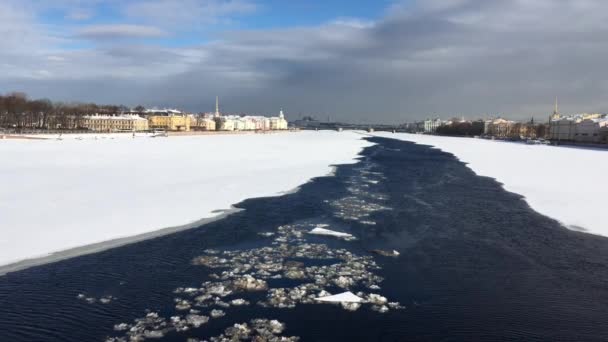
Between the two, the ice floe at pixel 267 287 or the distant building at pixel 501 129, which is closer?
the ice floe at pixel 267 287

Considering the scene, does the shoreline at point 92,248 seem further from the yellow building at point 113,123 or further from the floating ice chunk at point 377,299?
the yellow building at point 113,123

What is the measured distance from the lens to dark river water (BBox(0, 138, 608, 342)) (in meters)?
7.02

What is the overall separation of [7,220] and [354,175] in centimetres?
1793

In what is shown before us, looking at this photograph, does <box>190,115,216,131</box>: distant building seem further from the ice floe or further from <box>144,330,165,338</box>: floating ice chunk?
<box>144,330,165,338</box>: floating ice chunk


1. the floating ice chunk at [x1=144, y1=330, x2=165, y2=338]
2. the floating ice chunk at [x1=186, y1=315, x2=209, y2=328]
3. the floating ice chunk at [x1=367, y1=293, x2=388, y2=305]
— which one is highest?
the floating ice chunk at [x1=367, y1=293, x2=388, y2=305]

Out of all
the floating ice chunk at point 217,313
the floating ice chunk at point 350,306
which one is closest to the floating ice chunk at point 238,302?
the floating ice chunk at point 217,313

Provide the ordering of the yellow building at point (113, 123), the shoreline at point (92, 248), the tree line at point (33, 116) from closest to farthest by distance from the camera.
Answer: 1. the shoreline at point (92, 248)
2. the tree line at point (33, 116)
3. the yellow building at point (113, 123)

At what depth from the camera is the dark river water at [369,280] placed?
7020 mm

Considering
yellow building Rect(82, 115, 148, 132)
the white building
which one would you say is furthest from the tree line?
the white building

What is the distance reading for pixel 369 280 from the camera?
29.6ft

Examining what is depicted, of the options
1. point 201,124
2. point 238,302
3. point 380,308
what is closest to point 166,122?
point 201,124

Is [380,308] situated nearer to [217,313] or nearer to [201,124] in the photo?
[217,313]

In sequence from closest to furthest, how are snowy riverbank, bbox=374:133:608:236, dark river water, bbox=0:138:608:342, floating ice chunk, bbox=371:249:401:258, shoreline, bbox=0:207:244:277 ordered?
1. dark river water, bbox=0:138:608:342
2. shoreline, bbox=0:207:244:277
3. floating ice chunk, bbox=371:249:401:258
4. snowy riverbank, bbox=374:133:608:236

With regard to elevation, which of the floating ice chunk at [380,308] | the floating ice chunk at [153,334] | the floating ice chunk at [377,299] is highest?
the floating ice chunk at [377,299]
